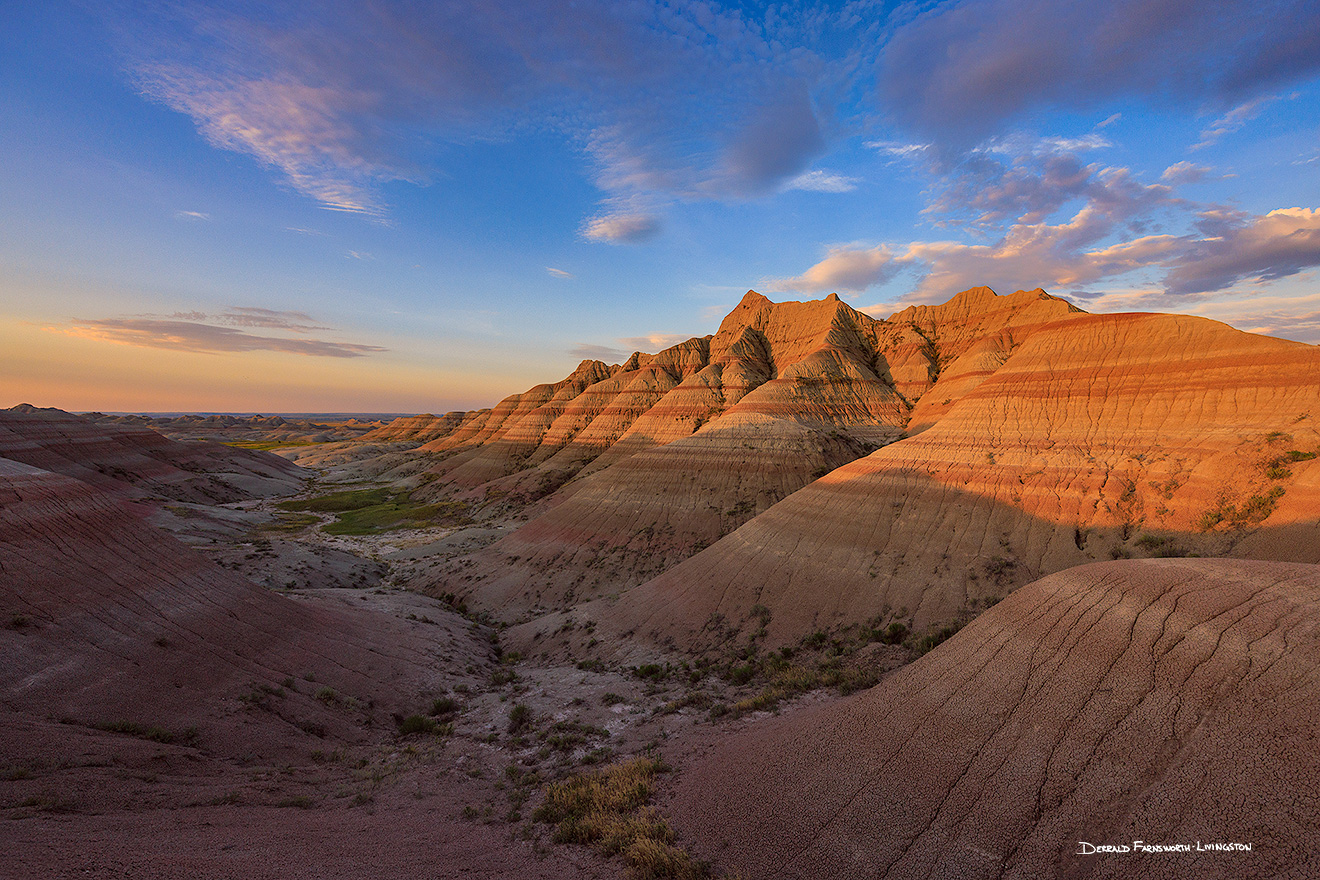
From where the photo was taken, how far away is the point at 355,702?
56.2ft

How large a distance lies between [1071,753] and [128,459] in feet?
312

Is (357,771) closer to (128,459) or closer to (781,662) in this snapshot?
(781,662)

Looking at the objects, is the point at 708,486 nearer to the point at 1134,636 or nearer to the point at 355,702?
the point at 355,702

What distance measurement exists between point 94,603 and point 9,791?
32.9ft

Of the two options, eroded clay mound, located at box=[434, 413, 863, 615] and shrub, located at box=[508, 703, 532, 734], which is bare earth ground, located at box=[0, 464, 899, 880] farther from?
eroded clay mound, located at box=[434, 413, 863, 615]

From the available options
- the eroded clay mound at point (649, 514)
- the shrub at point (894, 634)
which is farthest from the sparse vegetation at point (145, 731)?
the shrub at point (894, 634)

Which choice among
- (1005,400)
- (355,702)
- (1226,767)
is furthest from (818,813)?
(1005,400)

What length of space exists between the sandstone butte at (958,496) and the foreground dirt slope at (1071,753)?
9600mm

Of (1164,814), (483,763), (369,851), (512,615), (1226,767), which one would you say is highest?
(1226,767)

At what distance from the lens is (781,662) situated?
19.1 m

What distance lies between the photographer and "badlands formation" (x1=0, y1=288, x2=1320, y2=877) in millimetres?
→ 7480

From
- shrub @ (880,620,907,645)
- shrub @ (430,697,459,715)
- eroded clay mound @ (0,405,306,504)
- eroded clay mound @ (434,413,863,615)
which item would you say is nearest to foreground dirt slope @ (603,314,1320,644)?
shrub @ (880,620,907,645)

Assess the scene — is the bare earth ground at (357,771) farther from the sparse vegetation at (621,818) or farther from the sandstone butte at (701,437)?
the sandstone butte at (701,437)

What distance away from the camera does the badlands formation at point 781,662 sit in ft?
24.5
